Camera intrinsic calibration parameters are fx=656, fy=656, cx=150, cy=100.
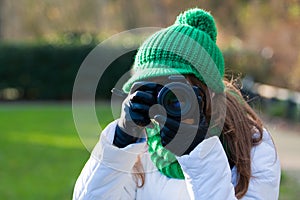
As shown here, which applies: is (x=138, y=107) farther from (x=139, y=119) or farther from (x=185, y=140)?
(x=185, y=140)

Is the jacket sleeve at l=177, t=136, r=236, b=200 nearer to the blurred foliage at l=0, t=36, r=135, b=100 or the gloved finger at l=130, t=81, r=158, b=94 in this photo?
the gloved finger at l=130, t=81, r=158, b=94

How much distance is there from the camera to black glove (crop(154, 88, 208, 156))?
6.25 ft

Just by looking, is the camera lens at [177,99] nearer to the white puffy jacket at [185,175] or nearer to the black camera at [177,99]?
the black camera at [177,99]

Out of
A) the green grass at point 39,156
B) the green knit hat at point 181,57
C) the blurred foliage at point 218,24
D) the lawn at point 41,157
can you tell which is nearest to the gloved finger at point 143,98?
the green knit hat at point 181,57

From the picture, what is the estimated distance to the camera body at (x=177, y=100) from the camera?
191 cm

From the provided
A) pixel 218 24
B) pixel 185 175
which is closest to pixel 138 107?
pixel 185 175

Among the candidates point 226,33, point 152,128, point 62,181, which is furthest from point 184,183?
point 226,33

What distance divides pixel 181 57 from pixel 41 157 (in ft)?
24.0

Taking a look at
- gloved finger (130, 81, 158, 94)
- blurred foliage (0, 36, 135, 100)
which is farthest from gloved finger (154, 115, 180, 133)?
blurred foliage (0, 36, 135, 100)

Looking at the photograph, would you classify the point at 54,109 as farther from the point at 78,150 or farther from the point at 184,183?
the point at 184,183

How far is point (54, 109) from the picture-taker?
55.8 feet

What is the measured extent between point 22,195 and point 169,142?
5.12m

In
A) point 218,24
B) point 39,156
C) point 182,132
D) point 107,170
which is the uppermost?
point 182,132

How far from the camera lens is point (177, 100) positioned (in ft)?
6.34
